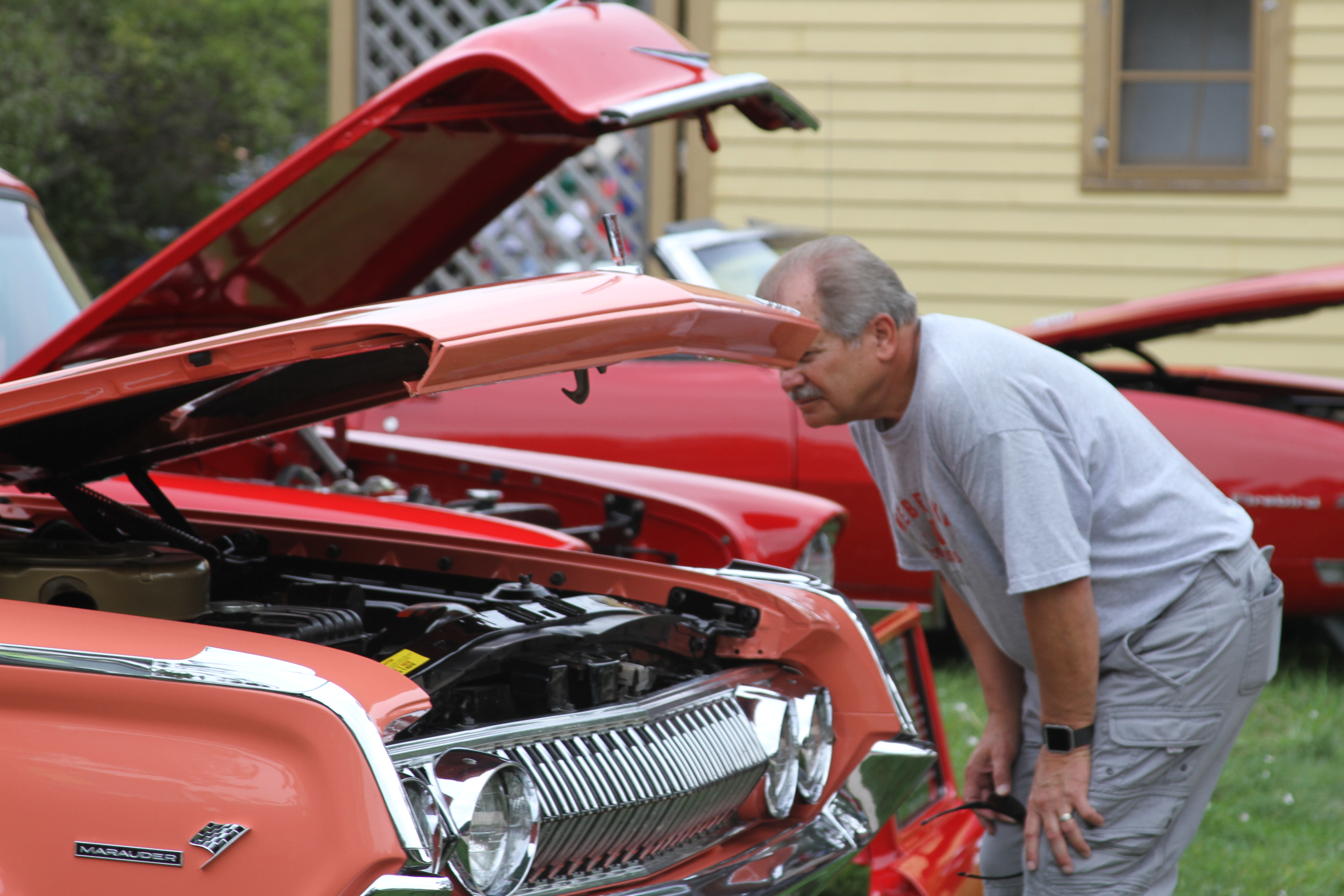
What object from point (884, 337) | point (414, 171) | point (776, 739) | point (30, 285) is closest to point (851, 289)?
point (884, 337)

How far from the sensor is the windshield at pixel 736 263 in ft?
16.2

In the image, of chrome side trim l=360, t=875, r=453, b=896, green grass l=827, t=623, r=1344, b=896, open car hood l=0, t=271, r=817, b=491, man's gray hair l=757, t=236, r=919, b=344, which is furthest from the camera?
green grass l=827, t=623, r=1344, b=896

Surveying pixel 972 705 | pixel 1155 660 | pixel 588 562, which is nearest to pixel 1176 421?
pixel 972 705

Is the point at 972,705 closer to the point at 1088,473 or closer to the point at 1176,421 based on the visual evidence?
the point at 1176,421

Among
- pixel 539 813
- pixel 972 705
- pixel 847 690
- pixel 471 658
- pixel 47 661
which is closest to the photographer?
pixel 47 661

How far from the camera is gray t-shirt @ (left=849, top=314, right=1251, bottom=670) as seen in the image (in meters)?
2.06

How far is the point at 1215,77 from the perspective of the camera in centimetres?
789

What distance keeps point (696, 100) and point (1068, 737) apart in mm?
1564

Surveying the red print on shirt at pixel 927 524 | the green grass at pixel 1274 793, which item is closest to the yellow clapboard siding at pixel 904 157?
the green grass at pixel 1274 793

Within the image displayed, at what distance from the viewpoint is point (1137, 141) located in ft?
26.1

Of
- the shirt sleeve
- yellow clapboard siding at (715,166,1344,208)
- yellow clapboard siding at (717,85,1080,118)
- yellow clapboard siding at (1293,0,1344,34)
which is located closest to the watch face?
the shirt sleeve

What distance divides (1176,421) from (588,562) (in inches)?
122

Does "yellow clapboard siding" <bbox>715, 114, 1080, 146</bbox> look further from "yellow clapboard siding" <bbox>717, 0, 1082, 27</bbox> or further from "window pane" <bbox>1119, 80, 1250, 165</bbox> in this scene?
"yellow clapboard siding" <bbox>717, 0, 1082, 27</bbox>

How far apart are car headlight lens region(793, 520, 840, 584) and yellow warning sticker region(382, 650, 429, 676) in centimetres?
160
